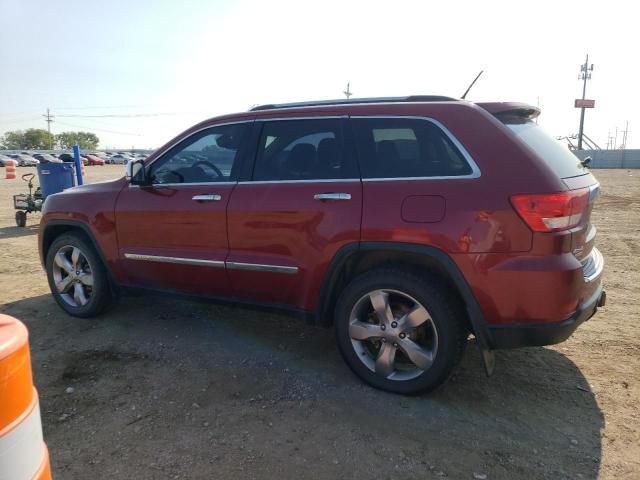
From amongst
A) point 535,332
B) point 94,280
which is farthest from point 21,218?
point 535,332

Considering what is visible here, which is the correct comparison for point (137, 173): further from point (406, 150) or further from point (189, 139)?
point (406, 150)

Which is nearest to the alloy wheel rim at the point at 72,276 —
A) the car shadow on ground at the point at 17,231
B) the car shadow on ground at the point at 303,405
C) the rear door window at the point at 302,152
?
the car shadow on ground at the point at 303,405

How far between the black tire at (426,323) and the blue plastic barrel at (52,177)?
9.30m

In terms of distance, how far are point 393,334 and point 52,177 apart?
9.78 m

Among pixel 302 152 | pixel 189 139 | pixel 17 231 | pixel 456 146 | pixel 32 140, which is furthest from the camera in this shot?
pixel 32 140

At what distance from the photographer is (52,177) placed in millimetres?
10484

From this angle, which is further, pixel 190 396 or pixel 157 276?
pixel 157 276

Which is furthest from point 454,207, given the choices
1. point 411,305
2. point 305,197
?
point 305,197

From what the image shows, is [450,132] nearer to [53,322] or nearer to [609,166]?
[53,322]

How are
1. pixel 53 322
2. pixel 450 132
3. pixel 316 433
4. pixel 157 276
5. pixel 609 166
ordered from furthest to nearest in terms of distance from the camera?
pixel 609 166, pixel 53 322, pixel 157 276, pixel 450 132, pixel 316 433

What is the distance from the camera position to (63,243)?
465cm

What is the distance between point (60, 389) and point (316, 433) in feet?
6.00

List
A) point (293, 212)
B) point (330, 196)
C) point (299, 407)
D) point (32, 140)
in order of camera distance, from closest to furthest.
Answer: point (299, 407) < point (330, 196) < point (293, 212) < point (32, 140)

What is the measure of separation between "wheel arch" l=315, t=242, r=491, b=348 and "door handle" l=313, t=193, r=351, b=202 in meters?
0.32
